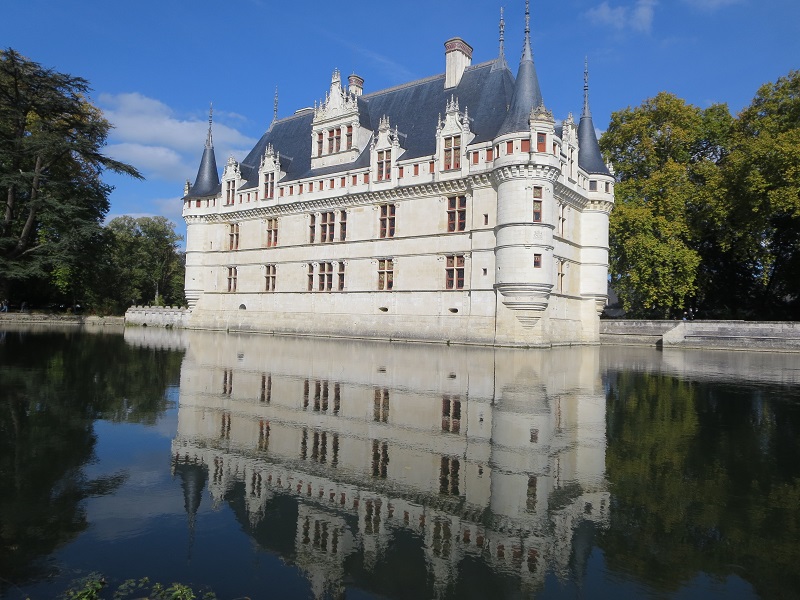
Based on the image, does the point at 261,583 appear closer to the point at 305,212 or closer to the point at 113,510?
the point at 113,510

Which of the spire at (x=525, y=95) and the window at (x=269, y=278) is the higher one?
the spire at (x=525, y=95)

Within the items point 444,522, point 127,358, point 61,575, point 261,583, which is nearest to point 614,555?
point 444,522

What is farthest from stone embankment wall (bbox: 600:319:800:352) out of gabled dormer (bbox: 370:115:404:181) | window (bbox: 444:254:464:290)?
gabled dormer (bbox: 370:115:404:181)

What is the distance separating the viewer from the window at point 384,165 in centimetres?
3172

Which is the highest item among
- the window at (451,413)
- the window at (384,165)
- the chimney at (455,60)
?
the chimney at (455,60)

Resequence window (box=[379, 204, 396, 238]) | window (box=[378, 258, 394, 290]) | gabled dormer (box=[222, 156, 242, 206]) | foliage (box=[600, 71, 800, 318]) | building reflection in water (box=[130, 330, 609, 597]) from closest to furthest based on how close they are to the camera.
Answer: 1. building reflection in water (box=[130, 330, 609, 597])
2. foliage (box=[600, 71, 800, 318])
3. window (box=[378, 258, 394, 290])
4. window (box=[379, 204, 396, 238])
5. gabled dormer (box=[222, 156, 242, 206])

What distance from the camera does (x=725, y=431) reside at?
8.16 m

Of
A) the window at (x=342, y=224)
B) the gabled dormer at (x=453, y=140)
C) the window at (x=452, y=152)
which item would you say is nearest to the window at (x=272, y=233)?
the window at (x=342, y=224)

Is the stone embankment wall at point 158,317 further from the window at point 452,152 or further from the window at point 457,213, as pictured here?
the window at point 452,152

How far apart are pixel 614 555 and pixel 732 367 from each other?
18102mm

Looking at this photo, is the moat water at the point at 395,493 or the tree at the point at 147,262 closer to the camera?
the moat water at the point at 395,493

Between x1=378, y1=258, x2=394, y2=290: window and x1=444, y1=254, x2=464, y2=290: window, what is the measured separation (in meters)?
3.48

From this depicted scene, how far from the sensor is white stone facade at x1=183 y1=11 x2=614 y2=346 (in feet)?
86.7

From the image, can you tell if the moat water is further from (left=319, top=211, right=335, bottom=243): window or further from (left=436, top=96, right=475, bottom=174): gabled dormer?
(left=319, top=211, right=335, bottom=243): window
